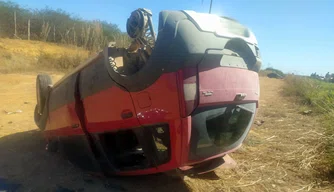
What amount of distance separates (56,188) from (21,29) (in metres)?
22.8

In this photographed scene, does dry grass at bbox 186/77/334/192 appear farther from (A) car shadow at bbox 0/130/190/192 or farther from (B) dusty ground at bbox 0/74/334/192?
(A) car shadow at bbox 0/130/190/192

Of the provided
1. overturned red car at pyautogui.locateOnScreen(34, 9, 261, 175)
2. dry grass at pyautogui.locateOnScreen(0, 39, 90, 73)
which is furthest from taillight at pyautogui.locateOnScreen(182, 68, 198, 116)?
dry grass at pyautogui.locateOnScreen(0, 39, 90, 73)

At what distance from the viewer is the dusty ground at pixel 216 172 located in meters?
2.69

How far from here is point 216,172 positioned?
9.99ft

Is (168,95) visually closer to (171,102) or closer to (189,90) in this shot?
(171,102)

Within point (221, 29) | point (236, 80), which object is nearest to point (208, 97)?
point (236, 80)

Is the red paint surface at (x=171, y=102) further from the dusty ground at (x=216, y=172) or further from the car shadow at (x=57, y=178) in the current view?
the dusty ground at (x=216, y=172)

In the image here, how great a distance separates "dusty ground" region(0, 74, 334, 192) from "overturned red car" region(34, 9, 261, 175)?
0.24m

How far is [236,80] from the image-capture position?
2090 millimetres

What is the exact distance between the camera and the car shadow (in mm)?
2602

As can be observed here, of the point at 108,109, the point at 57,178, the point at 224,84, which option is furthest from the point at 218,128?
the point at 57,178

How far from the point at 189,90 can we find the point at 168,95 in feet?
0.52

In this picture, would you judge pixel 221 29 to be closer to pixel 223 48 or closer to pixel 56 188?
pixel 223 48

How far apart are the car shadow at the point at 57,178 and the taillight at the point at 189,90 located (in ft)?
3.80
